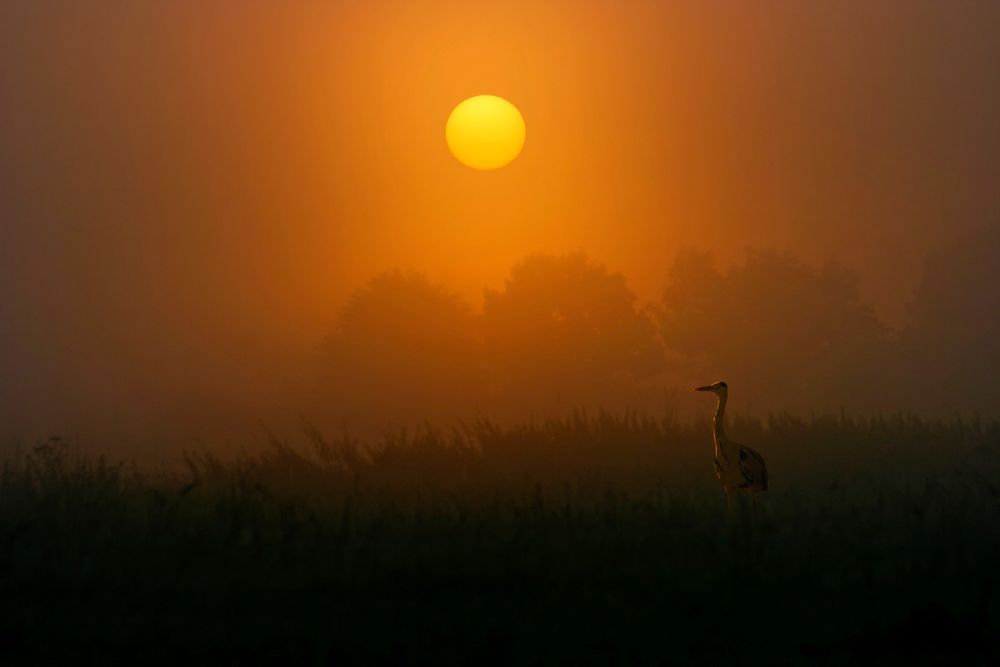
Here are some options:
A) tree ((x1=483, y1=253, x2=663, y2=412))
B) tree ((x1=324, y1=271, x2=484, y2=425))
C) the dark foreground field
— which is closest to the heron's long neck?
the dark foreground field

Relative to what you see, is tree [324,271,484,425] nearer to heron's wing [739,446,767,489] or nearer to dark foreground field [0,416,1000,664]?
dark foreground field [0,416,1000,664]

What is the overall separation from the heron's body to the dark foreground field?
0.30m

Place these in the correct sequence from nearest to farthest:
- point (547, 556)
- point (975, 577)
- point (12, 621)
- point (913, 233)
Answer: point (12, 621) < point (975, 577) < point (547, 556) < point (913, 233)

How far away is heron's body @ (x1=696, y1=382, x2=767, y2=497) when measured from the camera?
1077 cm

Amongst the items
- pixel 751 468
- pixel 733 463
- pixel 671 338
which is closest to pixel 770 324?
pixel 671 338

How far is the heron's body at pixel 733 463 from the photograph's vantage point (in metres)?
10.8

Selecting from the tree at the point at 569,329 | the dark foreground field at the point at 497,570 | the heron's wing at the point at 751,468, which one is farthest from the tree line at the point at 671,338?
the heron's wing at the point at 751,468

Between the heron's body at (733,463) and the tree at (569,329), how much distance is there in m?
53.0

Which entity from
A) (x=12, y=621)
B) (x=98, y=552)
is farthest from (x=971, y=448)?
(x=12, y=621)

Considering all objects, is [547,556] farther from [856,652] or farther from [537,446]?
[537,446]

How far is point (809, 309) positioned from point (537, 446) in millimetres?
57497

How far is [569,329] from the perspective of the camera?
70438 millimetres

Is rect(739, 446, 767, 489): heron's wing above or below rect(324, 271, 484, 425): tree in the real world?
above

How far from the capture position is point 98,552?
32.7 feet
